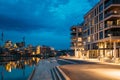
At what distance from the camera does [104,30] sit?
89125mm

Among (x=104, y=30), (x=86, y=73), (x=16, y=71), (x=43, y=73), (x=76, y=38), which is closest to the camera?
(x=86, y=73)

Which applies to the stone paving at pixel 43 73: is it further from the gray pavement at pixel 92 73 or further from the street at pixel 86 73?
the gray pavement at pixel 92 73

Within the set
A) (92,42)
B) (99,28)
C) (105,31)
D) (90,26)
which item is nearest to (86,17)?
(90,26)

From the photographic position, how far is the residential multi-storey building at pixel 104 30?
82625mm

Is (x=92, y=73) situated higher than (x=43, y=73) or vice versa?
(x=92, y=73)

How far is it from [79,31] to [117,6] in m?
72.5

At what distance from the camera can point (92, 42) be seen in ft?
352

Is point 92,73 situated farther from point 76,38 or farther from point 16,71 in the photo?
point 76,38

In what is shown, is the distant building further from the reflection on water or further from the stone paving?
the stone paving

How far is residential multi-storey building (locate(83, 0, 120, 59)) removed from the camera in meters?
82.6

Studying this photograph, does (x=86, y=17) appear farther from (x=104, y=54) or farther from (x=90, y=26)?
(x=104, y=54)

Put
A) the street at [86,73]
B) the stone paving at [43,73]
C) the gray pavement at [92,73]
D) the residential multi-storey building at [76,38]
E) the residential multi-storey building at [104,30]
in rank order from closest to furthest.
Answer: the gray pavement at [92,73], the street at [86,73], the stone paving at [43,73], the residential multi-storey building at [104,30], the residential multi-storey building at [76,38]

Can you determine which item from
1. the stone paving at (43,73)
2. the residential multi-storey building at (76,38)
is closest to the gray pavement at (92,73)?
the stone paving at (43,73)

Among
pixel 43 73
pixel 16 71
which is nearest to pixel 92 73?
pixel 43 73
